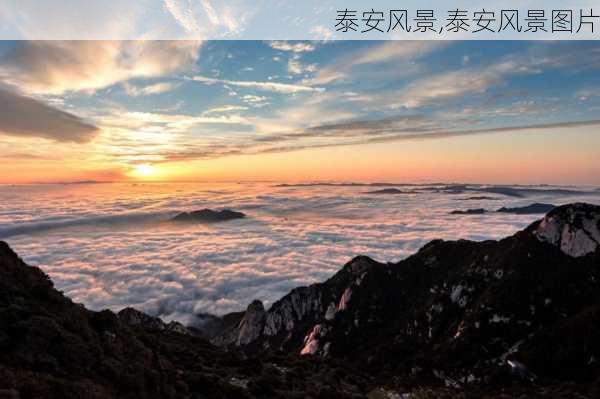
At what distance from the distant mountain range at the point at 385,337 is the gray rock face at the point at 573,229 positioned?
0.32 m

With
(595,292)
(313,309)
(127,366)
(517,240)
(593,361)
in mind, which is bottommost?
(313,309)

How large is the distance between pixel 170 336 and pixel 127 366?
39.9 meters

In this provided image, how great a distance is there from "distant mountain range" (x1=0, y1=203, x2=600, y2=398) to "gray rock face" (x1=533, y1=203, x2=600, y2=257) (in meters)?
0.32

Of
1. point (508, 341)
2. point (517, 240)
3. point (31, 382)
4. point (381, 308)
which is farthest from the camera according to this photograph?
point (381, 308)

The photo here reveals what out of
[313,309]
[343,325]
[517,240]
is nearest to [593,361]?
[517,240]

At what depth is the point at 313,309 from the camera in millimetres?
187875

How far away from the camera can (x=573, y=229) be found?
92688 mm

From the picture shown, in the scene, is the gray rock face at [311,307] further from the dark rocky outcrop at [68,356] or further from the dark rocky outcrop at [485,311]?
the dark rocky outcrop at [68,356]

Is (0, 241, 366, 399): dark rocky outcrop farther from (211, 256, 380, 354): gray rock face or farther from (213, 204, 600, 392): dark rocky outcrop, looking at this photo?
(211, 256, 380, 354): gray rock face

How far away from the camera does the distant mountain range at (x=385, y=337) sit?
1548cm

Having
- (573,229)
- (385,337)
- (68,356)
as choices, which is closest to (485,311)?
(573,229)

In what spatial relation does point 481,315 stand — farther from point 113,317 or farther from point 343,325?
point 113,317

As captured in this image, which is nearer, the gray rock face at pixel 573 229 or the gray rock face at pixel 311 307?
the gray rock face at pixel 573 229

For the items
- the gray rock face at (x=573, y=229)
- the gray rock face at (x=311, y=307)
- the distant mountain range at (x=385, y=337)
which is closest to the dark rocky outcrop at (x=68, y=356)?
the distant mountain range at (x=385, y=337)
